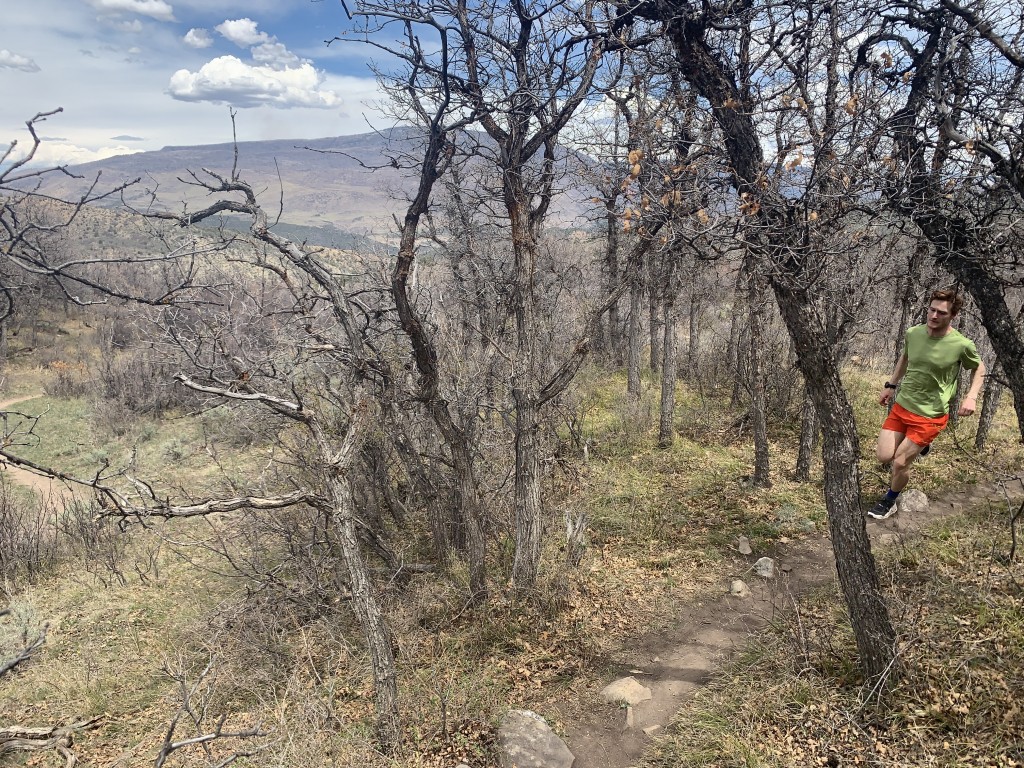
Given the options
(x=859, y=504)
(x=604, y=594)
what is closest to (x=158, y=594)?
(x=604, y=594)

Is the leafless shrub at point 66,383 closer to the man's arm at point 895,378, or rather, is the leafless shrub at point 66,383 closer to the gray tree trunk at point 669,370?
the gray tree trunk at point 669,370

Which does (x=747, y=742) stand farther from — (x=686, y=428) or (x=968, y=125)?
(x=686, y=428)

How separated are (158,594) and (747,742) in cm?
837

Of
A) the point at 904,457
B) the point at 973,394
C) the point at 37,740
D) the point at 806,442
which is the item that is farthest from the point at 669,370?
the point at 37,740

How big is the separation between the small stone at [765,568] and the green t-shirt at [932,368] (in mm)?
2578

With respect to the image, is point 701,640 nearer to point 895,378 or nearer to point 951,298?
point 895,378

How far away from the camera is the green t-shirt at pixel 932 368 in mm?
4438

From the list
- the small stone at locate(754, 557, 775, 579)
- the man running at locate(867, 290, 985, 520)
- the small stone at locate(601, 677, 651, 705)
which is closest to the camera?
the man running at locate(867, 290, 985, 520)

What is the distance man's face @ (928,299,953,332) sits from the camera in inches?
168

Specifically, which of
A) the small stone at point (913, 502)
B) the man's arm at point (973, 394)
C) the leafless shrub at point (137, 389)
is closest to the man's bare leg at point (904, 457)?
the man's arm at point (973, 394)

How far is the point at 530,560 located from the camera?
5977 millimetres

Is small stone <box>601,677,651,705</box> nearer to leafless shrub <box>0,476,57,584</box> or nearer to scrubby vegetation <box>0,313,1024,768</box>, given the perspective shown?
scrubby vegetation <box>0,313,1024,768</box>

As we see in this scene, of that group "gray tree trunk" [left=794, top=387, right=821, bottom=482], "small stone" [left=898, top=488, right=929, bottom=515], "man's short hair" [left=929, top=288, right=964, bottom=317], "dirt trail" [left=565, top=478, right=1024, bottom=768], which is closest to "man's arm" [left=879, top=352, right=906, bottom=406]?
"man's short hair" [left=929, top=288, right=964, bottom=317]

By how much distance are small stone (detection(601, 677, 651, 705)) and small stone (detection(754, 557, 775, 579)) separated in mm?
2313
